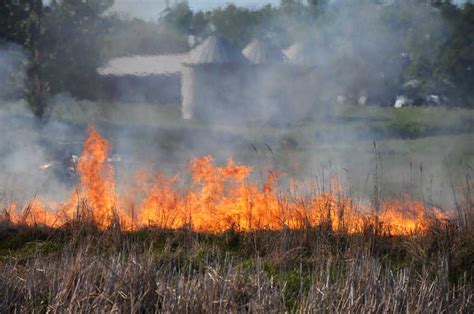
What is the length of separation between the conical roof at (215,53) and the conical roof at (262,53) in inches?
7.7

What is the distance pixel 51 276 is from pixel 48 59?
9.08m

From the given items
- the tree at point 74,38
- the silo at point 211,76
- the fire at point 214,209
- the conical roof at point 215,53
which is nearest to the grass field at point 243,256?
the fire at point 214,209

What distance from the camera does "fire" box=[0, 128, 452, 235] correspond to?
7.70 meters

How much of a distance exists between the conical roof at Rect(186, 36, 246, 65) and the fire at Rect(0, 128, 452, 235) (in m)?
4.53

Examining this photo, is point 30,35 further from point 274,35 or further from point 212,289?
point 212,289

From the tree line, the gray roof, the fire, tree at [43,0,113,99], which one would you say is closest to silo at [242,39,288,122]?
the tree line

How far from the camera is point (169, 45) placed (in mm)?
14070

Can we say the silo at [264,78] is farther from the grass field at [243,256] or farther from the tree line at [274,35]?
the grass field at [243,256]

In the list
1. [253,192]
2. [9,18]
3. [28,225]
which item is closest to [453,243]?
[253,192]

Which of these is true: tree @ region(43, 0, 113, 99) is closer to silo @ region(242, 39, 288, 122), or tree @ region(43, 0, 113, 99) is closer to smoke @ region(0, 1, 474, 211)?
smoke @ region(0, 1, 474, 211)

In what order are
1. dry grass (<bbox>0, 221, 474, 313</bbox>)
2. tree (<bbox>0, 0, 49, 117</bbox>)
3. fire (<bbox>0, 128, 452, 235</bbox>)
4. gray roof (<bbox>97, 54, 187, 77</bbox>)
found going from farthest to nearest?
gray roof (<bbox>97, 54, 187, 77</bbox>), tree (<bbox>0, 0, 49, 117</bbox>), fire (<bbox>0, 128, 452, 235</bbox>), dry grass (<bbox>0, 221, 474, 313</bbox>)

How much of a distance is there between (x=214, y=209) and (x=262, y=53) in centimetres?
661

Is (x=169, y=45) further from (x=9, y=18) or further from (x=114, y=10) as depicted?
(x=9, y=18)

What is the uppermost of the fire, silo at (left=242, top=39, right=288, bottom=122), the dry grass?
silo at (left=242, top=39, right=288, bottom=122)
